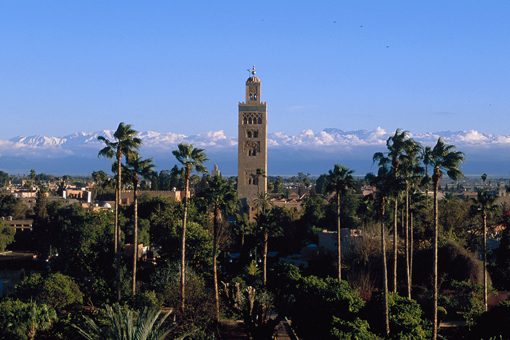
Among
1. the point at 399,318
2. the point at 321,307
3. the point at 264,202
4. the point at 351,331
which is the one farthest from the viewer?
the point at 264,202

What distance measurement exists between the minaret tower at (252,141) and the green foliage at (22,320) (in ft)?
121

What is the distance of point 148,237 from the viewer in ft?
165

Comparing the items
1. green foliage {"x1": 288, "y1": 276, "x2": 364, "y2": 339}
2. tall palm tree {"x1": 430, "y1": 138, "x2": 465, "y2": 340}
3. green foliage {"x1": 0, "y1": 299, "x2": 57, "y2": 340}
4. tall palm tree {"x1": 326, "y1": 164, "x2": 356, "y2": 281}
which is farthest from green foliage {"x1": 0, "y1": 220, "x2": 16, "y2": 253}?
tall palm tree {"x1": 430, "y1": 138, "x2": 465, "y2": 340}

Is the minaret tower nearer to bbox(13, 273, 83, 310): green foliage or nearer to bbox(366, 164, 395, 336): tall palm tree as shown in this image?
bbox(13, 273, 83, 310): green foliage

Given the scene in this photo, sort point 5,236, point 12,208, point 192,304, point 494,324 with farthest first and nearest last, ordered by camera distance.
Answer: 1. point 12,208
2. point 5,236
3. point 192,304
4. point 494,324

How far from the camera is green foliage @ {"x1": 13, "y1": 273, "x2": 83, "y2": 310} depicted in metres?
26.8

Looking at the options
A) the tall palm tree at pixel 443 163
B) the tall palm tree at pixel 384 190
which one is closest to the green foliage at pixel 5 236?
the tall palm tree at pixel 384 190

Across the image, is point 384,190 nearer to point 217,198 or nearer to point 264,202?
point 217,198

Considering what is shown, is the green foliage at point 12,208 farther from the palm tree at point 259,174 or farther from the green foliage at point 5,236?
the palm tree at point 259,174

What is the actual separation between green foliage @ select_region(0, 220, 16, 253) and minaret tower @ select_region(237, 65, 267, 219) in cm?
2823

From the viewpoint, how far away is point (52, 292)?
2692 cm

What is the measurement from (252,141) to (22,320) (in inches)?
1566

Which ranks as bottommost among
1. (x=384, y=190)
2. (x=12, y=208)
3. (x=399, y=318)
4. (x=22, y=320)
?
(x=22, y=320)

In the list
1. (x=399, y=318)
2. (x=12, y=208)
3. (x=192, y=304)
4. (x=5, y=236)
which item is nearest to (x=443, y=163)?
(x=399, y=318)
